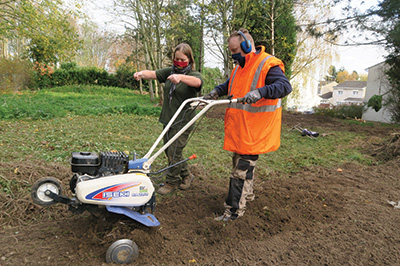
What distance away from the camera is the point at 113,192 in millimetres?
2486

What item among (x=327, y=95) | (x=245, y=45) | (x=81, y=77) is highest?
(x=81, y=77)

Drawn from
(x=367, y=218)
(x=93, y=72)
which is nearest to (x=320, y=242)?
(x=367, y=218)

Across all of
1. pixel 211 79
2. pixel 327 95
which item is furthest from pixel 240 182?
pixel 327 95

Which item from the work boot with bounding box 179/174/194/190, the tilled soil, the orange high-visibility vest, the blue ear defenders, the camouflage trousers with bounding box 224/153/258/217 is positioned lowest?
the tilled soil

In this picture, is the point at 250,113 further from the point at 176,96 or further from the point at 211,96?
the point at 176,96

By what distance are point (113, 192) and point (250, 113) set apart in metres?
1.59

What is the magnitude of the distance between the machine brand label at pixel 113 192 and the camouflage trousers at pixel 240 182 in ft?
3.82

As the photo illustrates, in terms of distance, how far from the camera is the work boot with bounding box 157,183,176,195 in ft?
13.4

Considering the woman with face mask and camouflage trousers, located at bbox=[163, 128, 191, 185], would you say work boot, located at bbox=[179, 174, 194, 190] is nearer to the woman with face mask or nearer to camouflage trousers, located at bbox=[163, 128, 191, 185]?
the woman with face mask

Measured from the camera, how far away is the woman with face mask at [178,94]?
3723mm

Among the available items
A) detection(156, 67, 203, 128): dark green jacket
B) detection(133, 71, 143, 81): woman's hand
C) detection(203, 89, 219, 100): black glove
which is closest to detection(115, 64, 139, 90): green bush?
detection(156, 67, 203, 128): dark green jacket

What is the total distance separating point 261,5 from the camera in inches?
508

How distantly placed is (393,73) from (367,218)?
10.9 metres

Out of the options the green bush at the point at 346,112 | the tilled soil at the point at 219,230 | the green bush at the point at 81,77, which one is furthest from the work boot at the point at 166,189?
the green bush at the point at 81,77
